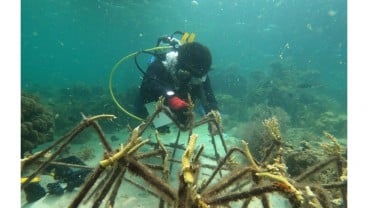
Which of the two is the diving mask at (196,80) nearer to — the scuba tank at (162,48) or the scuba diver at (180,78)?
the scuba diver at (180,78)

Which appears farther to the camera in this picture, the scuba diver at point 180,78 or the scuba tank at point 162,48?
the scuba tank at point 162,48

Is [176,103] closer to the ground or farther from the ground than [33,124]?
farther from the ground

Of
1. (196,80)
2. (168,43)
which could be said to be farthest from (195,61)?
(168,43)

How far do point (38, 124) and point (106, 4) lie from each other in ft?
102

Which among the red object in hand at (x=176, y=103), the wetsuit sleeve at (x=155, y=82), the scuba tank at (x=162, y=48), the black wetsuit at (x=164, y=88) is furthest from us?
the scuba tank at (x=162, y=48)

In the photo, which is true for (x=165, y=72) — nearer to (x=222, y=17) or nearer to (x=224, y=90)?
(x=224, y=90)

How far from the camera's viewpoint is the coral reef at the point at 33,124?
669cm

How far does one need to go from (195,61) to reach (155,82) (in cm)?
108

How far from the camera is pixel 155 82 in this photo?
621 cm

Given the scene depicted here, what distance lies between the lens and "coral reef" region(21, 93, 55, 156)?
22.0ft

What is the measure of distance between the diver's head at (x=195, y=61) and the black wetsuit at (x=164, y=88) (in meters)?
0.28

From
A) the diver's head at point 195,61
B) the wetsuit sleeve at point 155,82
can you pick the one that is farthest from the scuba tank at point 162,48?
the diver's head at point 195,61

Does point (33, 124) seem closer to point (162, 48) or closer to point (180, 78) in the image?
point (162, 48)

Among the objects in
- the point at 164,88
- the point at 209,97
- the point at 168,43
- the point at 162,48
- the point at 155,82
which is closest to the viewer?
the point at 164,88
